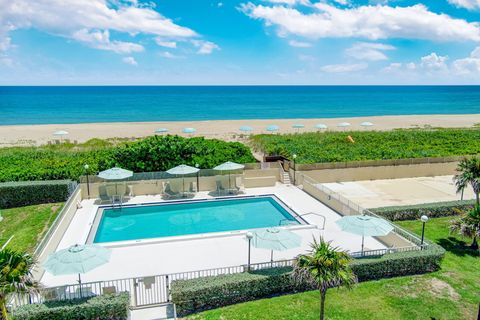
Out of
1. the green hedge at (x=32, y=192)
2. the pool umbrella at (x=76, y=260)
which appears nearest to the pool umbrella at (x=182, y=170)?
the green hedge at (x=32, y=192)

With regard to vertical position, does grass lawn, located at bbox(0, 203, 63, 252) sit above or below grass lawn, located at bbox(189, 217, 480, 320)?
above

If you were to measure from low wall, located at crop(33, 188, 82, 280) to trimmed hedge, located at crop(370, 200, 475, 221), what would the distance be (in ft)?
44.3

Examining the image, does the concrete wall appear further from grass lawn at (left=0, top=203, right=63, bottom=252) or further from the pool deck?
grass lawn at (left=0, top=203, right=63, bottom=252)

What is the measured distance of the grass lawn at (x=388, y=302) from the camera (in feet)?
33.2

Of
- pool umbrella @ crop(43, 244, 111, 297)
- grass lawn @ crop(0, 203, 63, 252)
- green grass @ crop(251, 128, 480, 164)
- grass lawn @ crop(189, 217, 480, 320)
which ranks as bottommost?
grass lawn @ crop(189, 217, 480, 320)

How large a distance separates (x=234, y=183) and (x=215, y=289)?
38.8 feet

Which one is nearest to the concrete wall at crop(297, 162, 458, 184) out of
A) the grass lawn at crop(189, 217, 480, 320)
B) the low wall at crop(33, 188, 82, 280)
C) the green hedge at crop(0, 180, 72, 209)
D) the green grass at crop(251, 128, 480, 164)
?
the green grass at crop(251, 128, 480, 164)

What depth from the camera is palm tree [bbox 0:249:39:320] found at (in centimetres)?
837

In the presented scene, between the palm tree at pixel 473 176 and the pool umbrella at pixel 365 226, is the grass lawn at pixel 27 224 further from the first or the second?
the palm tree at pixel 473 176

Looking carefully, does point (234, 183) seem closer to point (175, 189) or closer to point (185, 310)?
point (175, 189)

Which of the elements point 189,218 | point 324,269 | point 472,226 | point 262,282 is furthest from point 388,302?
point 189,218

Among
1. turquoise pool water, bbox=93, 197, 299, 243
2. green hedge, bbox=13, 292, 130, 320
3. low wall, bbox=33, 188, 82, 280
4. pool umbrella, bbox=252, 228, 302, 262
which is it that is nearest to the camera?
green hedge, bbox=13, 292, 130, 320

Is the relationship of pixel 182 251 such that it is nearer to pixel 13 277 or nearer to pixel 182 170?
pixel 13 277

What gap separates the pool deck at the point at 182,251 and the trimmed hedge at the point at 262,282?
226cm
